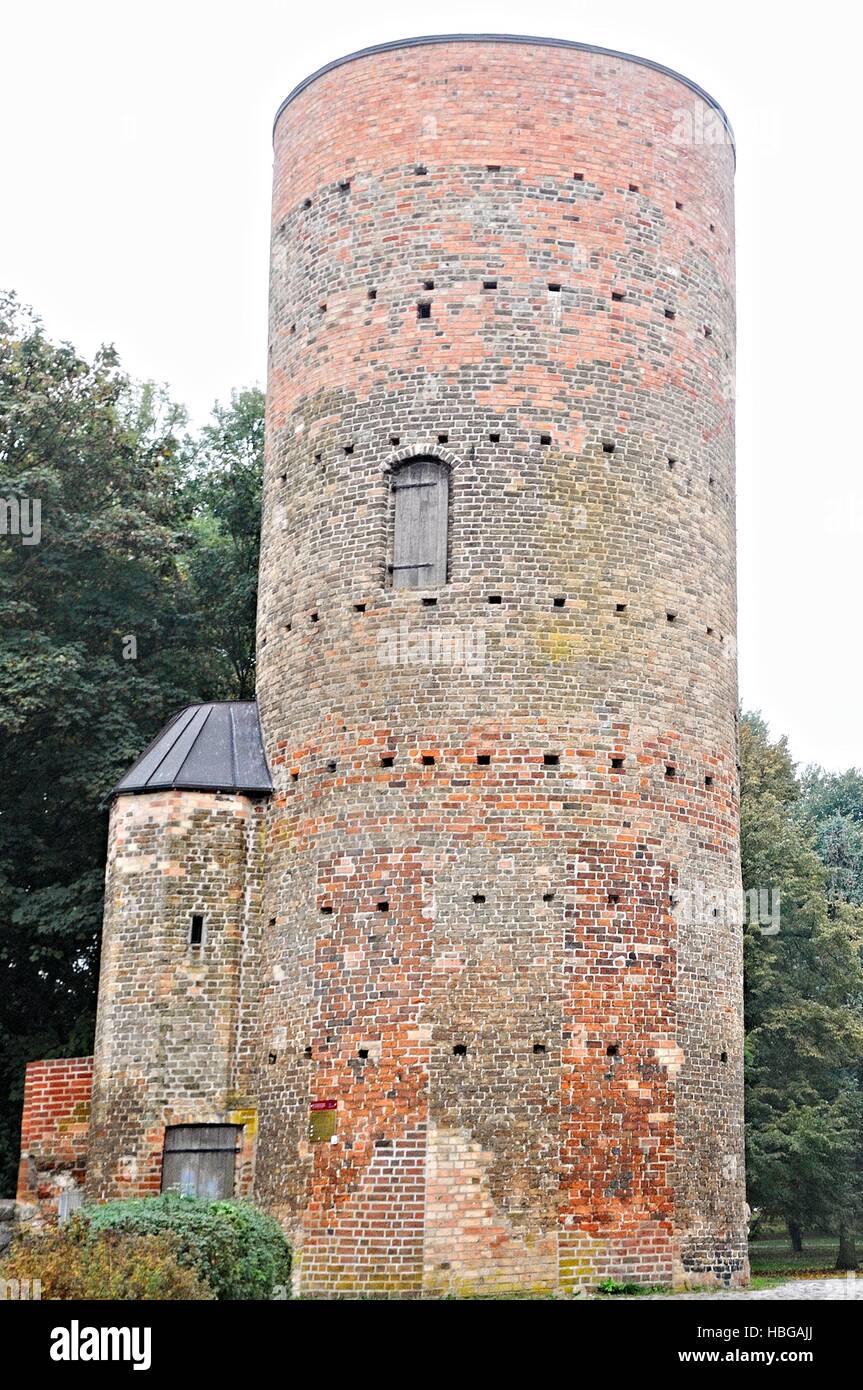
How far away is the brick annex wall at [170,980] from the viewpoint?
74.0 feet

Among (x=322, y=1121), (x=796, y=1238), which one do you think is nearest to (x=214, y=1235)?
(x=322, y=1121)

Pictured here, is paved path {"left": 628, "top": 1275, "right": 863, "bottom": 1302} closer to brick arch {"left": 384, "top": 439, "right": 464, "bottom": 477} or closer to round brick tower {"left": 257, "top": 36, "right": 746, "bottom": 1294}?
round brick tower {"left": 257, "top": 36, "right": 746, "bottom": 1294}

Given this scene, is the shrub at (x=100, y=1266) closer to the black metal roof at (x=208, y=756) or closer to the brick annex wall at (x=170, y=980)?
the brick annex wall at (x=170, y=980)

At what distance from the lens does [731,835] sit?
23.8 metres

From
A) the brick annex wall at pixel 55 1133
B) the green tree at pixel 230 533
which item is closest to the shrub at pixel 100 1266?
the brick annex wall at pixel 55 1133

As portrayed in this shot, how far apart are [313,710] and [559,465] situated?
167 inches

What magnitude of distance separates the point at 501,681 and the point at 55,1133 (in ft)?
26.3

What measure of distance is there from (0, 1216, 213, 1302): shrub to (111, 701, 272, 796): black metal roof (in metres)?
7.31

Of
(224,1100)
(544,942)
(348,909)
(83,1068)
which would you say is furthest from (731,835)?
(83,1068)

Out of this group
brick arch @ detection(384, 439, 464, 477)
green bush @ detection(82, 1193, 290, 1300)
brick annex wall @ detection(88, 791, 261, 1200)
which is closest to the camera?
green bush @ detection(82, 1193, 290, 1300)

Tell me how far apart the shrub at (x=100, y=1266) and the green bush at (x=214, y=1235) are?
0.35 metres

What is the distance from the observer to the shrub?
15516 mm

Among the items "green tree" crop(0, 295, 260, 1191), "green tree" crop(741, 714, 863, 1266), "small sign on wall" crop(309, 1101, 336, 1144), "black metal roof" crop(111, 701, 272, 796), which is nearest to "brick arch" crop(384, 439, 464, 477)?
"black metal roof" crop(111, 701, 272, 796)
